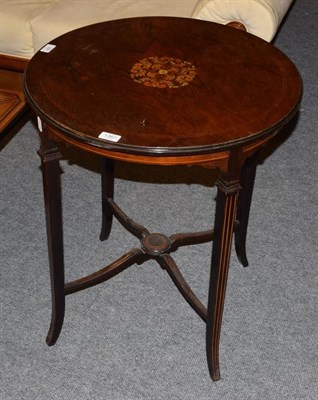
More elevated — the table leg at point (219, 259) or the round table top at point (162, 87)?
the round table top at point (162, 87)

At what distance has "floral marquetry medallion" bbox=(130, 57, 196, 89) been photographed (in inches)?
67.6

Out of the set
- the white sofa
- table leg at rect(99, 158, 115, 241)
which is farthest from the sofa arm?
table leg at rect(99, 158, 115, 241)

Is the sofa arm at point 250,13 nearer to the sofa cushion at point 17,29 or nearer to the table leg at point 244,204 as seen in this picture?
the table leg at point 244,204

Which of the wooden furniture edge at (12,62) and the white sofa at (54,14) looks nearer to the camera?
the white sofa at (54,14)

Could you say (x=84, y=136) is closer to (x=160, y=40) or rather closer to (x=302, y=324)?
(x=160, y=40)

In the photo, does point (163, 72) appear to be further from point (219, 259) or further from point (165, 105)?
point (219, 259)

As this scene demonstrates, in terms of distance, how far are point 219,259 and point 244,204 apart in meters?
0.46

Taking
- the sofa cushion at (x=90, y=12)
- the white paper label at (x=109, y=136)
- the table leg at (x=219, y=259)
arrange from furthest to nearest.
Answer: the sofa cushion at (x=90, y=12) → the table leg at (x=219, y=259) → the white paper label at (x=109, y=136)

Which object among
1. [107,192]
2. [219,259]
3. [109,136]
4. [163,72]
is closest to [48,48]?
[163,72]

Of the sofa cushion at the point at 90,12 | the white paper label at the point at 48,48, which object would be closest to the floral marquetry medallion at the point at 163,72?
the white paper label at the point at 48,48

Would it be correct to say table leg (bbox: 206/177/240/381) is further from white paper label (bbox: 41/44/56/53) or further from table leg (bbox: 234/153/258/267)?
white paper label (bbox: 41/44/56/53)

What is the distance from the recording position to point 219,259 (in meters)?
1.72

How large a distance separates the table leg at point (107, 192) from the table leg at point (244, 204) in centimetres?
42

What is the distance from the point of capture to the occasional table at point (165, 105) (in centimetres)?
153
